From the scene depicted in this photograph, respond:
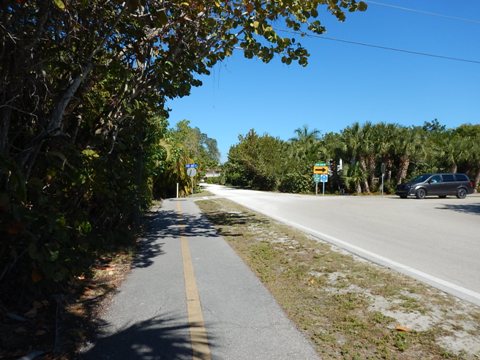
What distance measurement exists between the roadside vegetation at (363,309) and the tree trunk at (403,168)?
3678 centimetres

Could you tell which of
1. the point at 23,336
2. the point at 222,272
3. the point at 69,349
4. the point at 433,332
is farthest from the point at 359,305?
the point at 23,336

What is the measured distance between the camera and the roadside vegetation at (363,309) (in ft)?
12.6

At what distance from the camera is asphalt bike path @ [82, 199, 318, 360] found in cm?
387

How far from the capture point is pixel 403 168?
42344 mm

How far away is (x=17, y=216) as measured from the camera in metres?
3.55

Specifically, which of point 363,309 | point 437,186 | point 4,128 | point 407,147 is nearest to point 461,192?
point 437,186

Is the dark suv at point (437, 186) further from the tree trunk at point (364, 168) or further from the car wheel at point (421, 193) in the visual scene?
the tree trunk at point (364, 168)

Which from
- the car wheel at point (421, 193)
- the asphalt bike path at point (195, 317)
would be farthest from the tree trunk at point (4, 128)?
the car wheel at point (421, 193)

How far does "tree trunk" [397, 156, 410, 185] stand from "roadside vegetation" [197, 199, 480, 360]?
1448 inches

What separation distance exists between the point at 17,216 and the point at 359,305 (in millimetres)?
3784

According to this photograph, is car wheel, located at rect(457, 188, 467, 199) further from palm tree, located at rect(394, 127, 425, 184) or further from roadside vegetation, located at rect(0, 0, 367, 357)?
roadside vegetation, located at rect(0, 0, 367, 357)

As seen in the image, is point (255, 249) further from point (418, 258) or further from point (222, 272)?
point (418, 258)

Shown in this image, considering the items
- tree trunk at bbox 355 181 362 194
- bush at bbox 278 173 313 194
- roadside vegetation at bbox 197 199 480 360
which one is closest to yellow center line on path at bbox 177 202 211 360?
roadside vegetation at bbox 197 199 480 360

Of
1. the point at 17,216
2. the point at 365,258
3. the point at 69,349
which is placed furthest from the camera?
the point at 365,258
